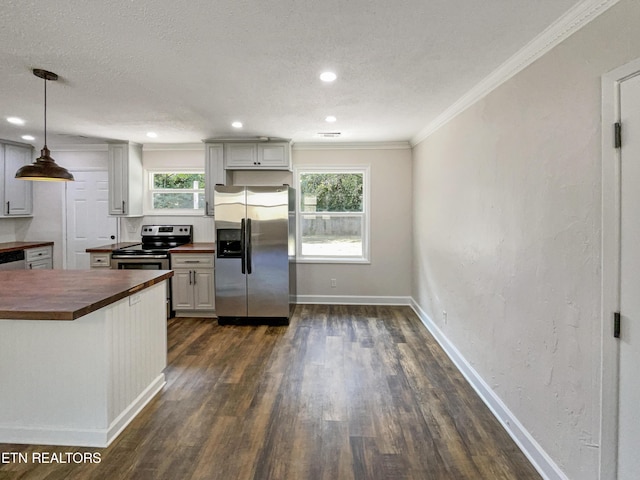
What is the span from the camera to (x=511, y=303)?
88.1 inches

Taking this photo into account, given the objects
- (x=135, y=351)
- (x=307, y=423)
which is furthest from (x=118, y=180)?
(x=307, y=423)

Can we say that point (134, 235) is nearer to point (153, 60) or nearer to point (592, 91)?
point (153, 60)

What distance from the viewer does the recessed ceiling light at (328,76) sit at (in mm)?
2489

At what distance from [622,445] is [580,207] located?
3.25 ft

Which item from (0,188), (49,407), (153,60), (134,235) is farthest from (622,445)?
(0,188)

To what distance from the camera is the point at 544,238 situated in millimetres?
1883

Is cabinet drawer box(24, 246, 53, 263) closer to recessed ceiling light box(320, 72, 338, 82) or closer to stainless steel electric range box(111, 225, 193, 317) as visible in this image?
stainless steel electric range box(111, 225, 193, 317)

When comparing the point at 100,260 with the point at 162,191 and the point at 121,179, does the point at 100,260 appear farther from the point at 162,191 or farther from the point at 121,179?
the point at 162,191

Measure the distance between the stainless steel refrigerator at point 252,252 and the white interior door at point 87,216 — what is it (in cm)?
207

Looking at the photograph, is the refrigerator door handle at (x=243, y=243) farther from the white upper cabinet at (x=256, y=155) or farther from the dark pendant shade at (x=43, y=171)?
the dark pendant shade at (x=43, y=171)

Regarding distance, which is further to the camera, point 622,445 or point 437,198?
point 437,198

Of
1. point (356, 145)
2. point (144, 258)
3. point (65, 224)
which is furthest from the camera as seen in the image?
point (65, 224)

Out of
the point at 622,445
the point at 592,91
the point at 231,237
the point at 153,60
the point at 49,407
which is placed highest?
the point at 153,60

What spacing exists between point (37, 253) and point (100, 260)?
3.98ft
